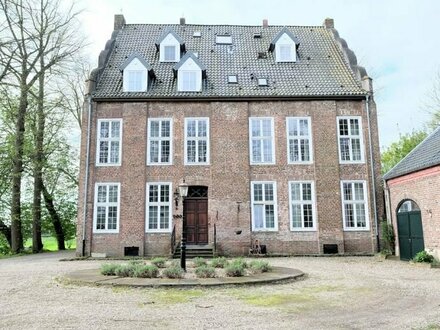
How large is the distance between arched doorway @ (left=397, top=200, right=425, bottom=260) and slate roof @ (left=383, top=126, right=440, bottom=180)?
145 centimetres

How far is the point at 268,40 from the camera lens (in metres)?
25.4

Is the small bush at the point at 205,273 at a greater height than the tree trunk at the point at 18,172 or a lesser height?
lesser

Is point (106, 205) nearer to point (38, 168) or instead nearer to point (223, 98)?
point (223, 98)

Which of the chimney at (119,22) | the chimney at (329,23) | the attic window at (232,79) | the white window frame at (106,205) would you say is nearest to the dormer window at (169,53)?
the attic window at (232,79)

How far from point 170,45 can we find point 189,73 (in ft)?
10.3

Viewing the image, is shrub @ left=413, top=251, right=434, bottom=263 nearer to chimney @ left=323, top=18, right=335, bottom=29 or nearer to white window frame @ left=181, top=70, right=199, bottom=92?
white window frame @ left=181, top=70, right=199, bottom=92

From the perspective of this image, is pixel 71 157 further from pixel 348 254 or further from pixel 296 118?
pixel 348 254

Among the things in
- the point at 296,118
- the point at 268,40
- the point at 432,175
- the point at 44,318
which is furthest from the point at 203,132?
the point at 44,318

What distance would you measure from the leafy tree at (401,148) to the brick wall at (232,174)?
12.6 m

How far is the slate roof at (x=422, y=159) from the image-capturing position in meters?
15.6

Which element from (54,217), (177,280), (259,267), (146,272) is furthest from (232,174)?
(54,217)

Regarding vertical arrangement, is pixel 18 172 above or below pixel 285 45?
below

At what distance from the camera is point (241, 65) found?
914 inches

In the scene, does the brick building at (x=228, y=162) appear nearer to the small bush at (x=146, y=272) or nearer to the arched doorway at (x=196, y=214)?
the arched doorway at (x=196, y=214)
